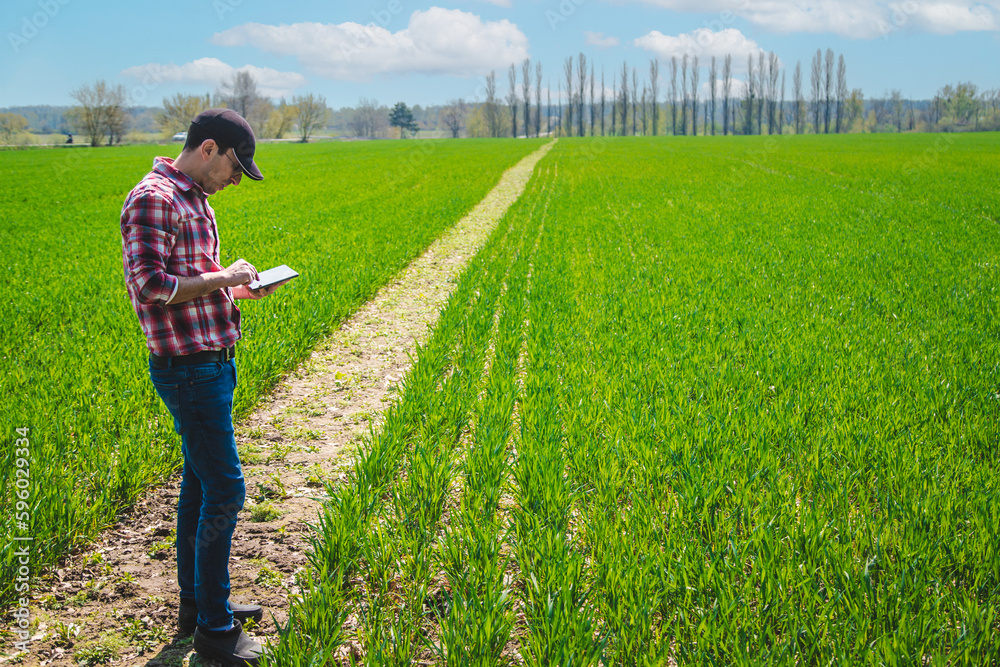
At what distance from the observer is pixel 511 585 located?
3205mm

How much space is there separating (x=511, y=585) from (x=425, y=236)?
483 inches

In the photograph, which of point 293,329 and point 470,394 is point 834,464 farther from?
point 293,329

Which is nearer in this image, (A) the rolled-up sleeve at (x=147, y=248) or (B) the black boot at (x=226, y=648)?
(A) the rolled-up sleeve at (x=147, y=248)

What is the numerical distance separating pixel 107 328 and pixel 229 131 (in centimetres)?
619

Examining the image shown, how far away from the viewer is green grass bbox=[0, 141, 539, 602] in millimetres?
3930

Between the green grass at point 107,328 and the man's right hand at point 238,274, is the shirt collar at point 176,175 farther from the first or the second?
the green grass at point 107,328

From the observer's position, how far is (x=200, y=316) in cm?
248

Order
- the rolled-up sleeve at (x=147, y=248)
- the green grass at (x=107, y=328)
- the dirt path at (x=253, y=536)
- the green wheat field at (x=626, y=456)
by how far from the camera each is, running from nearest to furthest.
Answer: the rolled-up sleeve at (x=147, y=248) < the green wheat field at (x=626, y=456) < the dirt path at (x=253, y=536) < the green grass at (x=107, y=328)

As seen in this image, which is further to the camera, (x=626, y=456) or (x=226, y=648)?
(x=626, y=456)

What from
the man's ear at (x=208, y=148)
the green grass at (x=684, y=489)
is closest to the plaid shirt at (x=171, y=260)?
the man's ear at (x=208, y=148)

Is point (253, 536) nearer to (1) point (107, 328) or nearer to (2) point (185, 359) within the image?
(2) point (185, 359)

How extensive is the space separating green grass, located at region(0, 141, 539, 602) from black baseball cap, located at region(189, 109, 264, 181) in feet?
8.40

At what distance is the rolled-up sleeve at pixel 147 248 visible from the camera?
224cm

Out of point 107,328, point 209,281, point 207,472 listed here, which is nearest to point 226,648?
point 207,472
